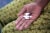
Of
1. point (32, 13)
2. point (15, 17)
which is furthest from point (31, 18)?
point (15, 17)

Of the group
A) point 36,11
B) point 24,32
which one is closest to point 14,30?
point 24,32

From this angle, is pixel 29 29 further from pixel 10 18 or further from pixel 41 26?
pixel 10 18

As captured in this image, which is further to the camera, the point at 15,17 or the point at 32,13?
the point at 15,17

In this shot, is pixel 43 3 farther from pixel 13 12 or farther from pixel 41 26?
pixel 13 12

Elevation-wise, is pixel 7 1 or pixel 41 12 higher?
pixel 7 1

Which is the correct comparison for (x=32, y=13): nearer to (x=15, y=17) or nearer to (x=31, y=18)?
(x=31, y=18)

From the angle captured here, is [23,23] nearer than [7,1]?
Yes

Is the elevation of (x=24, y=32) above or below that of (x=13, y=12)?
below

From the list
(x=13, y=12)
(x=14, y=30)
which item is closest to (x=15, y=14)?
(x=13, y=12)

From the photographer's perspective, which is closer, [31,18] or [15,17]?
[31,18]
